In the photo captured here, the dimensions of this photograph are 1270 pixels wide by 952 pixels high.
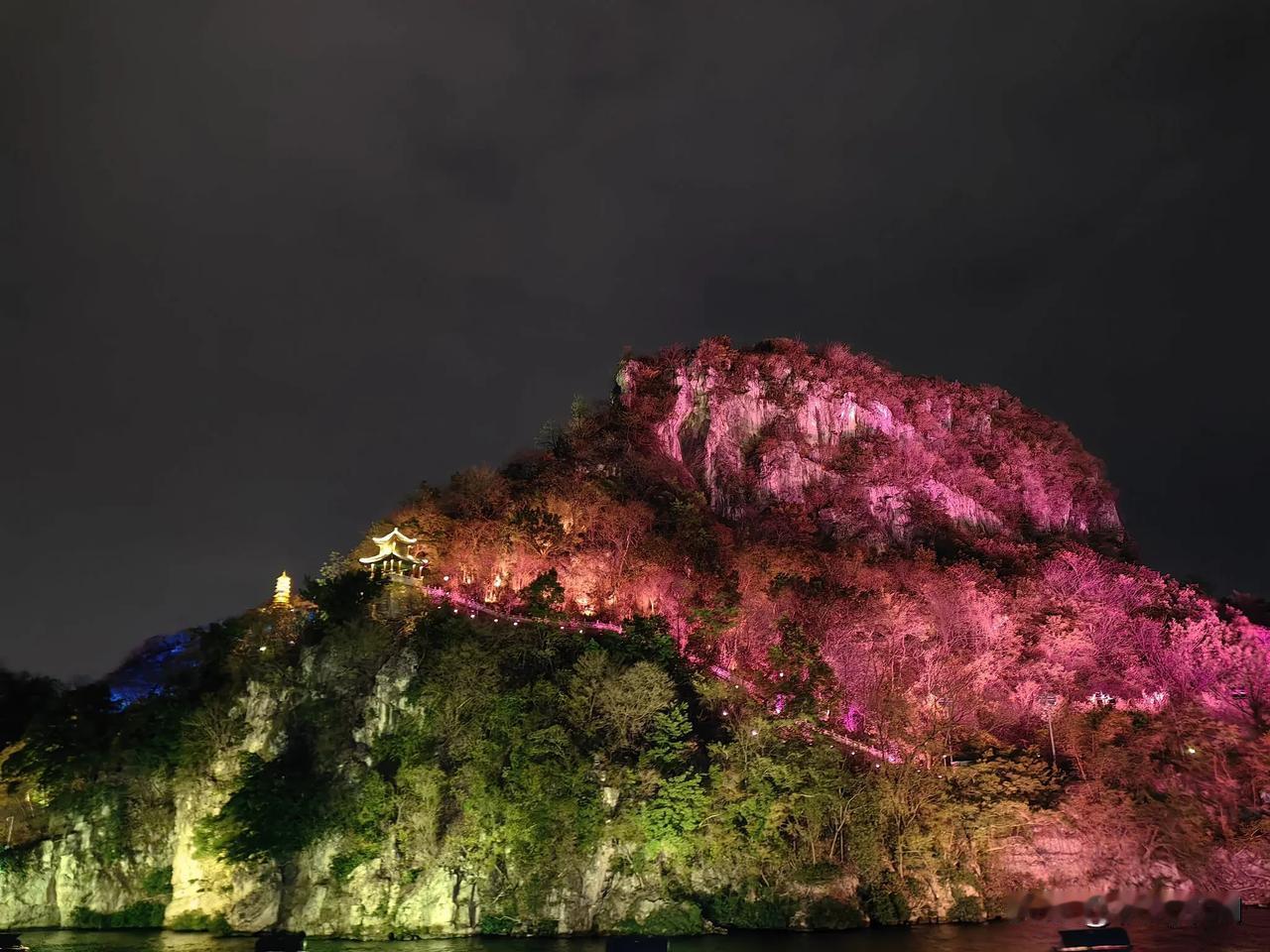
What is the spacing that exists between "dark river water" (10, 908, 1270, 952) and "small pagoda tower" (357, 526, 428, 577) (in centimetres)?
1560

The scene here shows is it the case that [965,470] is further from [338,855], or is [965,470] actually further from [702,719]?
[338,855]

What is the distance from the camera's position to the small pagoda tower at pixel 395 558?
1540 inches

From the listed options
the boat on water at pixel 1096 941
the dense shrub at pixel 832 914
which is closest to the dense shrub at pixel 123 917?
the dense shrub at pixel 832 914

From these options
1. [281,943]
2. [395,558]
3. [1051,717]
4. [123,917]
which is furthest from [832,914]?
[123,917]

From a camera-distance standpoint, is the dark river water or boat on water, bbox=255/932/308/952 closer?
boat on water, bbox=255/932/308/952

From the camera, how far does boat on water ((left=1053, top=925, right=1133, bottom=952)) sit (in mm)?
20453

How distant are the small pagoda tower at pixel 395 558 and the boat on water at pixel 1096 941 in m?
27.6

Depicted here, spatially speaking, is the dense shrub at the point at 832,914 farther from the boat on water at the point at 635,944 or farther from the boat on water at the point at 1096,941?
the boat on water at the point at 635,944

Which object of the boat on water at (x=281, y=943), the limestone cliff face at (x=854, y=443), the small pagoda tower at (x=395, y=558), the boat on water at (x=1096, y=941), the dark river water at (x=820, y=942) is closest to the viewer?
the boat on water at (x=1096, y=941)

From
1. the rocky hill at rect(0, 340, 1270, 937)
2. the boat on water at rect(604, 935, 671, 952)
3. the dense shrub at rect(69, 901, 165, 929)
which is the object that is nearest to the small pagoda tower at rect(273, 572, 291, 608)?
the rocky hill at rect(0, 340, 1270, 937)

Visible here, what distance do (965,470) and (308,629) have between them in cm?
4385

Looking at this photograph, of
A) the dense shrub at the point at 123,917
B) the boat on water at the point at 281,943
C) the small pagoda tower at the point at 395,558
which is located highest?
the small pagoda tower at the point at 395,558

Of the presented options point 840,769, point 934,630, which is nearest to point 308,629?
point 840,769

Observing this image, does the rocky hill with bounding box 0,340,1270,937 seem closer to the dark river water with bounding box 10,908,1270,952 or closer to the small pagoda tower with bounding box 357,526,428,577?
the small pagoda tower with bounding box 357,526,428,577
